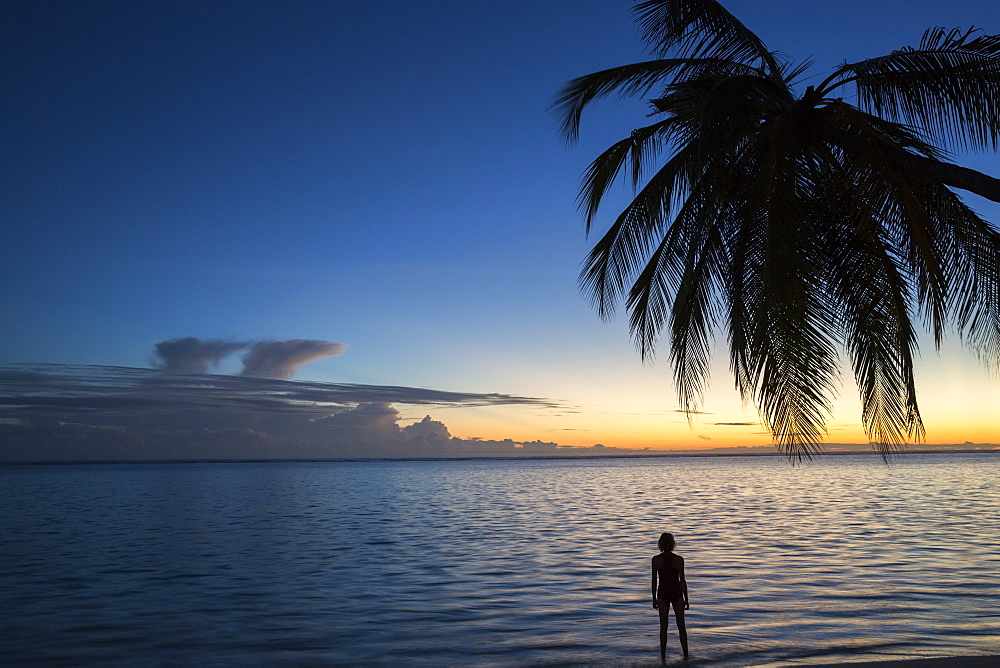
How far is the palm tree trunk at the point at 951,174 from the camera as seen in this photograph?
294 inches

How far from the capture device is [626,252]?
36.7 feet

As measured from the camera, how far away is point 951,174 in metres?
7.70

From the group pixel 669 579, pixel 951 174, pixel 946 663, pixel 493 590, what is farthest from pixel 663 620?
pixel 493 590

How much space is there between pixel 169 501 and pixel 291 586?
42.0 m

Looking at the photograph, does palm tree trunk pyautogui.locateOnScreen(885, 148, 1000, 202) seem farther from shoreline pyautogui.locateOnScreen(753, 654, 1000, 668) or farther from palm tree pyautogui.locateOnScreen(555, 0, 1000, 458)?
shoreline pyautogui.locateOnScreen(753, 654, 1000, 668)

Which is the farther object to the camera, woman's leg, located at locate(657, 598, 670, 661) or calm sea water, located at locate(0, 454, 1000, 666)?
calm sea water, located at locate(0, 454, 1000, 666)

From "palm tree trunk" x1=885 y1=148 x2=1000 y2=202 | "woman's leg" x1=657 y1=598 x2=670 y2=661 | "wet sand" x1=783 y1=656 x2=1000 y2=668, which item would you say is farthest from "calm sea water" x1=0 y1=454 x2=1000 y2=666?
"palm tree trunk" x1=885 y1=148 x2=1000 y2=202

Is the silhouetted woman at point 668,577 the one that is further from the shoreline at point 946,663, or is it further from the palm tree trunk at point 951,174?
the palm tree trunk at point 951,174

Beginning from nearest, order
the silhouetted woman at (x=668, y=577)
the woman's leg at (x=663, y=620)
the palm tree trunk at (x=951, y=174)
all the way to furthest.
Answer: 1. the palm tree trunk at (x=951, y=174)
2. the silhouetted woman at (x=668, y=577)
3. the woman's leg at (x=663, y=620)

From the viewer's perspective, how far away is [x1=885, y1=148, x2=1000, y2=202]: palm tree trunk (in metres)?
7.46

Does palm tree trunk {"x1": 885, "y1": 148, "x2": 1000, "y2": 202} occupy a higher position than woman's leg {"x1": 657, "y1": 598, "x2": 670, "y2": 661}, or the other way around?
palm tree trunk {"x1": 885, "y1": 148, "x2": 1000, "y2": 202}

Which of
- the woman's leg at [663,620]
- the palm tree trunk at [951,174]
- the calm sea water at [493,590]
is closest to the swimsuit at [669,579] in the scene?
the woman's leg at [663,620]

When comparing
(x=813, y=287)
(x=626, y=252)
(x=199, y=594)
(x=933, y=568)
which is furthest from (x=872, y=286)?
(x=199, y=594)

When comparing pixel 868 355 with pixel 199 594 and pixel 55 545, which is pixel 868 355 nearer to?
pixel 199 594
